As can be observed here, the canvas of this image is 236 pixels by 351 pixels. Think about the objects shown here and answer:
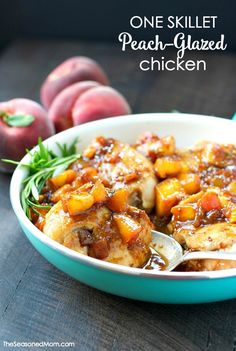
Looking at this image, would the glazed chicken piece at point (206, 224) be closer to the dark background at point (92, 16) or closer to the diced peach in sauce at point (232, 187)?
the diced peach in sauce at point (232, 187)

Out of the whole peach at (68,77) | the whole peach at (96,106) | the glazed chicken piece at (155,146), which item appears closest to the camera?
the glazed chicken piece at (155,146)

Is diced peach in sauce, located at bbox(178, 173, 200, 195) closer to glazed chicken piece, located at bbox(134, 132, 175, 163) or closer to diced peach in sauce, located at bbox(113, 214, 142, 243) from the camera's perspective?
glazed chicken piece, located at bbox(134, 132, 175, 163)

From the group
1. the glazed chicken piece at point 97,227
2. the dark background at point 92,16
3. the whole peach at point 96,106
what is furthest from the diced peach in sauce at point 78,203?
the dark background at point 92,16

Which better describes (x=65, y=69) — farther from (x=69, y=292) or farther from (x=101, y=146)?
(x=69, y=292)

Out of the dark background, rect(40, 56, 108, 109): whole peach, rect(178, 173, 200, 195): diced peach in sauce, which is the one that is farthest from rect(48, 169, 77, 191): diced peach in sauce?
the dark background

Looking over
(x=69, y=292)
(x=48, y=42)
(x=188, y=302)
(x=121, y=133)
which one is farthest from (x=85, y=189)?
(x=48, y=42)

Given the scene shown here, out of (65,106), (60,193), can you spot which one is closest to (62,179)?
(60,193)
